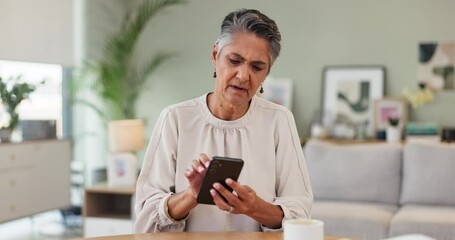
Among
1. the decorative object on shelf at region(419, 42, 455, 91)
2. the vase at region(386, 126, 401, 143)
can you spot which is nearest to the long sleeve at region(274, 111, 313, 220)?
the vase at region(386, 126, 401, 143)

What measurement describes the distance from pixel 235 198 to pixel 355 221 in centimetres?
224

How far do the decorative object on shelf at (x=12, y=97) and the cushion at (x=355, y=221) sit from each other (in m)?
2.25

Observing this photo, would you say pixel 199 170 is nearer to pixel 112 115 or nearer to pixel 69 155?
pixel 69 155

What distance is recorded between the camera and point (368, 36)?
5.15 meters

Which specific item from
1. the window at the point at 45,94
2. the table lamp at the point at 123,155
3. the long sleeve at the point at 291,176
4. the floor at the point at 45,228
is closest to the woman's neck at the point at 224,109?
the long sleeve at the point at 291,176

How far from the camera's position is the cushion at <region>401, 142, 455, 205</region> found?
3.96 metres

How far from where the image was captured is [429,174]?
401 cm

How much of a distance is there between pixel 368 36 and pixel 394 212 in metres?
1.75

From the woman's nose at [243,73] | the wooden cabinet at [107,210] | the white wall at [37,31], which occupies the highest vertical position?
the white wall at [37,31]

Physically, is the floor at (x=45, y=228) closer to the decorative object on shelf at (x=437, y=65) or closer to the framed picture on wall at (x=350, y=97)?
the framed picture on wall at (x=350, y=97)

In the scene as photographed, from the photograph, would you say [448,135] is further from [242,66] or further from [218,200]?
[218,200]

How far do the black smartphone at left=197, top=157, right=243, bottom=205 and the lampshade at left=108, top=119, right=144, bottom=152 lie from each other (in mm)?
3056

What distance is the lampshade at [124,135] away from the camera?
455cm

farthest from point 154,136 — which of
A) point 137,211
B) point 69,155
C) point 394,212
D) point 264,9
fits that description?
point 264,9
